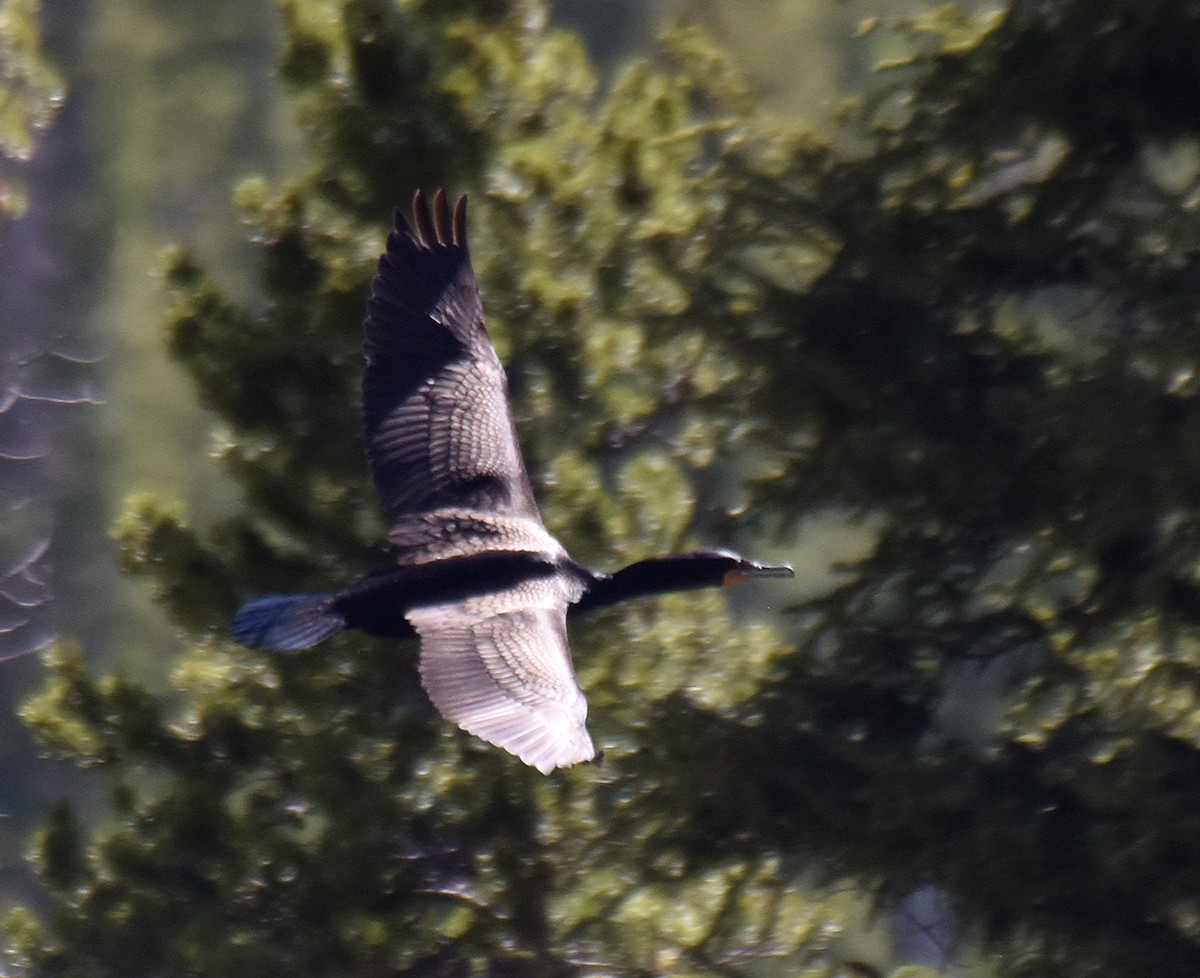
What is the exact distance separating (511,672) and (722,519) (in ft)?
Result: 4.02

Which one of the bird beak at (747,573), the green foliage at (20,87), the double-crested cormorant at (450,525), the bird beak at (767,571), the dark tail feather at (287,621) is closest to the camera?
the double-crested cormorant at (450,525)

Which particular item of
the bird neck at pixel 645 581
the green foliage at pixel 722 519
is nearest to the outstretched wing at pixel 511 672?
the bird neck at pixel 645 581

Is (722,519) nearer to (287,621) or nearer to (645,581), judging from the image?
(645,581)

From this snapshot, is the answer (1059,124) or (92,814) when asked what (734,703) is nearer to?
(1059,124)

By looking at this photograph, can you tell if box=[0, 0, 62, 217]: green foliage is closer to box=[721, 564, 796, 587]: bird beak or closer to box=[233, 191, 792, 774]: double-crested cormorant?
box=[233, 191, 792, 774]: double-crested cormorant

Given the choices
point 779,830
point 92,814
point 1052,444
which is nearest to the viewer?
point 1052,444

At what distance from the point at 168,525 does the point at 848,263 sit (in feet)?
7.62

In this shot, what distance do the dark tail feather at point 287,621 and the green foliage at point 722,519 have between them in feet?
2.06

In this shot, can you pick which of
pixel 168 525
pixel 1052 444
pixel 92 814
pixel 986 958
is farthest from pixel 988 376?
pixel 92 814

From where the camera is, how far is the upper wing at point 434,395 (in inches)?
199

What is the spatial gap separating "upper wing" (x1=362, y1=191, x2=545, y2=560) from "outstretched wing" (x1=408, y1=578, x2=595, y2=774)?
0.45 meters

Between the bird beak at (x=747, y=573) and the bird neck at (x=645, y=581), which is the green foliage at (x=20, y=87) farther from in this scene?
the bird beak at (x=747, y=573)

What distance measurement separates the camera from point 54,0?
65.0ft

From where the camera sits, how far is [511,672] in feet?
13.9
